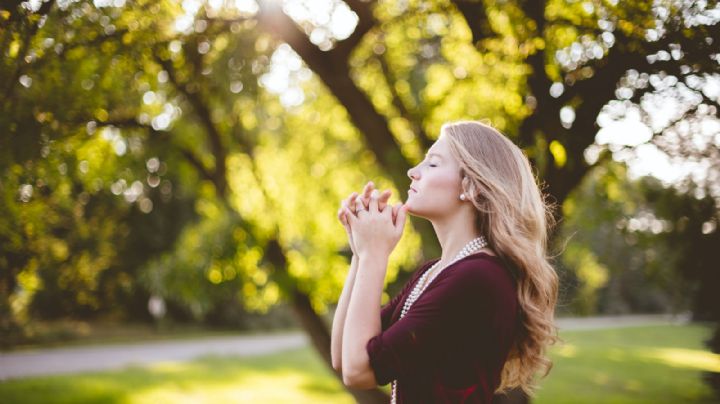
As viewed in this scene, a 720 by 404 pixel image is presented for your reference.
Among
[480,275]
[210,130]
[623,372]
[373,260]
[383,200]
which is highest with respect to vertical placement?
[210,130]

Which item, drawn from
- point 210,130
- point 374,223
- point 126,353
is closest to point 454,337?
point 374,223

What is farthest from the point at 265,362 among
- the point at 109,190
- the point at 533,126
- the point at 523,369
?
the point at 523,369

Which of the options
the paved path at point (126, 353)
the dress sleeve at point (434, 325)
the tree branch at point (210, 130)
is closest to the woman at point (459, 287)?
the dress sleeve at point (434, 325)

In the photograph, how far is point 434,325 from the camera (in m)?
1.72

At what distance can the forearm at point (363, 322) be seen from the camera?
1.75 m

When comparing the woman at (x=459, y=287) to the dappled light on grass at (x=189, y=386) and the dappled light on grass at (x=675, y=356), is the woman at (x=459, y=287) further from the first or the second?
the dappled light on grass at (x=675, y=356)

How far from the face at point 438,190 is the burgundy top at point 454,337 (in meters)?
0.24

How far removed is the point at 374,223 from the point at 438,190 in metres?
0.25

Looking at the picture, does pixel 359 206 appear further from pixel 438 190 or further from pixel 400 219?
pixel 438 190

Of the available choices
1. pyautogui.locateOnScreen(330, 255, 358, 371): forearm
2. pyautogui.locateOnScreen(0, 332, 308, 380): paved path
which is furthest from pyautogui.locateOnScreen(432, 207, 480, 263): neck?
pyautogui.locateOnScreen(0, 332, 308, 380): paved path

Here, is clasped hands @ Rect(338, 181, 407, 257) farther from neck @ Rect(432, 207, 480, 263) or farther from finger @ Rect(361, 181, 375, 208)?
neck @ Rect(432, 207, 480, 263)

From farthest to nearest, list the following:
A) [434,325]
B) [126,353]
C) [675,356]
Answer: [675,356] < [126,353] < [434,325]

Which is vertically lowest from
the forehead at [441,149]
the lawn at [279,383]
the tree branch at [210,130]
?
the lawn at [279,383]

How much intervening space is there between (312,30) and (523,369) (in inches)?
206
